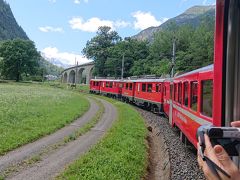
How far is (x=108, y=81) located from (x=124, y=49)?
2893 centimetres

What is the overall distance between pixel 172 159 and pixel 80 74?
352ft

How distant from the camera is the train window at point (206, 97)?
24.5 feet

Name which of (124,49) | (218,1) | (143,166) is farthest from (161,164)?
(124,49)

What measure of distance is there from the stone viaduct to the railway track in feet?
250

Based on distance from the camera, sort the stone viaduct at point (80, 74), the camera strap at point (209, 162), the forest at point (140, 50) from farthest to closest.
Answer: the stone viaduct at point (80, 74) < the forest at point (140, 50) < the camera strap at point (209, 162)

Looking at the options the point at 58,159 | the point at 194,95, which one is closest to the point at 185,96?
the point at 194,95

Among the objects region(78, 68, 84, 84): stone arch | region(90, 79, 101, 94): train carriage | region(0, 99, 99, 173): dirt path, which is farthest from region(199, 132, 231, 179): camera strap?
region(78, 68, 84, 84): stone arch

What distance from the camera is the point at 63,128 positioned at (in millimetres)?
17703

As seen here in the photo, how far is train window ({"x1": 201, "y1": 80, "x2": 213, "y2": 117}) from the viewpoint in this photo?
7.48m

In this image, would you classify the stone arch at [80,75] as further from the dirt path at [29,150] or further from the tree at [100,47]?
the dirt path at [29,150]

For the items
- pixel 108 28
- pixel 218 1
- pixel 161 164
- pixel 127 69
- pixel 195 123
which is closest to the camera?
pixel 218 1

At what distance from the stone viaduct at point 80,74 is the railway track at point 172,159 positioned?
250ft

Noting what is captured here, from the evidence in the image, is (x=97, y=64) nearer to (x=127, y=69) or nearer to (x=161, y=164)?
(x=127, y=69)

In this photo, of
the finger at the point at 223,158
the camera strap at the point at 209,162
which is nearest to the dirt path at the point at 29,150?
the camera strap at the point at 209,162
